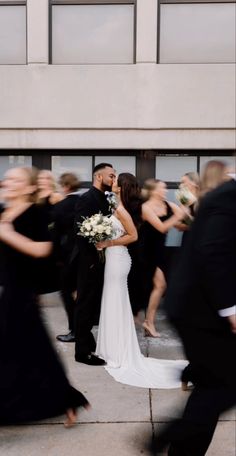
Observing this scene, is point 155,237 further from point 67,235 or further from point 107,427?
point 107,427

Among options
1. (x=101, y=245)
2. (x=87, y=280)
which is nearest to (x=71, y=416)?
(x=87, y=280)

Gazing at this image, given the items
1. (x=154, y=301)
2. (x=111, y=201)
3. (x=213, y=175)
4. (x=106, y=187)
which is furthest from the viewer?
(x=154, y=301)

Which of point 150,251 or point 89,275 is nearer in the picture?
point 89,275

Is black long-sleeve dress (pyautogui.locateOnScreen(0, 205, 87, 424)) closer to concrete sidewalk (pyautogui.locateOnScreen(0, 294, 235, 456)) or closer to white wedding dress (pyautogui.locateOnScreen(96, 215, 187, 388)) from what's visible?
concrete sidewalk (pyautogui.locateOnScreen(0, 294, 235, 456))

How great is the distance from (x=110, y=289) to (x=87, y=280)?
233 mm

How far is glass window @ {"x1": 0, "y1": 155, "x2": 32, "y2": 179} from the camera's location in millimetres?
10836

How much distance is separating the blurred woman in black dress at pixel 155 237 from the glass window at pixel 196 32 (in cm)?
459

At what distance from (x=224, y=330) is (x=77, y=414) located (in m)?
1.63

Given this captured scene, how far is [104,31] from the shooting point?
10.3m

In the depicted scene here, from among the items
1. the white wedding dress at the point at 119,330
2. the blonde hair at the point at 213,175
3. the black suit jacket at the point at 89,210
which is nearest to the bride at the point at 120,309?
the white wedding dress at the point at 119,330

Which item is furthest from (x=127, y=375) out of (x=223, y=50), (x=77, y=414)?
(x=223, y=50)

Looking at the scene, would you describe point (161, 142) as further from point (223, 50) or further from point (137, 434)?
point (137, 434)

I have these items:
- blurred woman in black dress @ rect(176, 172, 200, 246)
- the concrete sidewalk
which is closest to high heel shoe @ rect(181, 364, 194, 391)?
the concrete sidewalk

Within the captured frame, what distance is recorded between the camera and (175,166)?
10641mm
